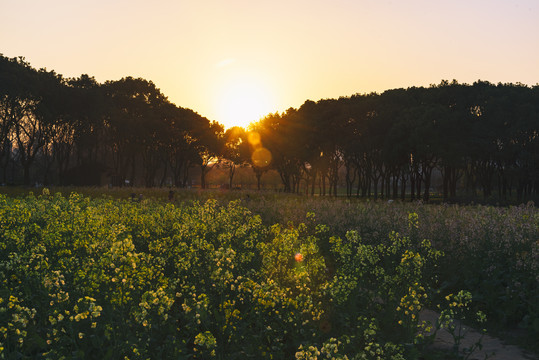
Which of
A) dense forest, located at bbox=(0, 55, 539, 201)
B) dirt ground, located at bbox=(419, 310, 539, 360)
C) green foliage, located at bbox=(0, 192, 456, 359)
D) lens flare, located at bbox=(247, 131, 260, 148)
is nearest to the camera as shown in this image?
green foliage, located at bbox=(0, 192, 456, 359)

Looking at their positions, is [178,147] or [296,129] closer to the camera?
[296,129]

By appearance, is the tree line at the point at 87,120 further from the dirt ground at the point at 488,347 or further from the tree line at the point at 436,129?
the dirt ground at the point at 488,347

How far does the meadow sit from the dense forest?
38.4 m

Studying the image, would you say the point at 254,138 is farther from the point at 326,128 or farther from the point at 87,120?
the point at 87,120

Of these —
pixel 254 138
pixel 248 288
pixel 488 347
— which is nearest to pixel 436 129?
Answer: pixel 254 138

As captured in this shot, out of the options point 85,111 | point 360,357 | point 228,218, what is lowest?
point 360,357

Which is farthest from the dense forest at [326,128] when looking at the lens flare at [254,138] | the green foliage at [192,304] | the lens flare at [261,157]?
the green foliage at [192,304]

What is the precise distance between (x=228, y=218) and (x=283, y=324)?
6.79 meters

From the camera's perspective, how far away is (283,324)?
7.52 meters

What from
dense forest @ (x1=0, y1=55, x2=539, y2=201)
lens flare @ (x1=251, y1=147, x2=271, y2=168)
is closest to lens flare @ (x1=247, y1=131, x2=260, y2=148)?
dense forest @ (x1=0, y1=55, x2=539, y2=201)

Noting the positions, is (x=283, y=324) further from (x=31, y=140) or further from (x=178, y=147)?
(x=178, y=147)

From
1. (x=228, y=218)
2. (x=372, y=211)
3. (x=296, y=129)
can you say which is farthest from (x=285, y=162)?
(x=228, y=218)

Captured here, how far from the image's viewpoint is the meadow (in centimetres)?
585

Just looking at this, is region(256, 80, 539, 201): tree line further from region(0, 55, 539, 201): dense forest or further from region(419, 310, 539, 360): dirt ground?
region(419, 310, 539, 360): dirt ground
